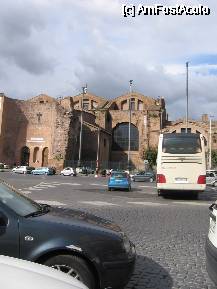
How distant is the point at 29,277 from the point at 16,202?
287 centimetres

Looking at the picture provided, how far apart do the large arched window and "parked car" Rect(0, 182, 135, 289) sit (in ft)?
290

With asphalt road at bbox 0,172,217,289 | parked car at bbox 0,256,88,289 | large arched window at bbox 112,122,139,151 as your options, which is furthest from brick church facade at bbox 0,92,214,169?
parked car at bbox 0,256,88,289

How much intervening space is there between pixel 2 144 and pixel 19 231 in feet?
260

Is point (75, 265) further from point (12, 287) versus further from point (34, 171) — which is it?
point (34, 171)

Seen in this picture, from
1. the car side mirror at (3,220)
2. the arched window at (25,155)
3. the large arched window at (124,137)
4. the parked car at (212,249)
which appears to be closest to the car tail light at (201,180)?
the parked car at (212,249)

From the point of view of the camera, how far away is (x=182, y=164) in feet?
74.2

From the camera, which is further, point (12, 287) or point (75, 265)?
point (75, 265)

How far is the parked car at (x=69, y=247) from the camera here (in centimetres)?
521

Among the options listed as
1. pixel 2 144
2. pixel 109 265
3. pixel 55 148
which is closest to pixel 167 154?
pixel 109 265

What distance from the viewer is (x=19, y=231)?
17.2 feet

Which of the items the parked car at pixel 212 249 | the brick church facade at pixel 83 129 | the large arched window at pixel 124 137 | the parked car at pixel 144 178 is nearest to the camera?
the parked car at pixel 212 249

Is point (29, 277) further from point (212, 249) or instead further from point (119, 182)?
A: point (119, 182)

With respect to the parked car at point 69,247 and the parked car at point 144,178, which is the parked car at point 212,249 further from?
the parked car at point 144,178

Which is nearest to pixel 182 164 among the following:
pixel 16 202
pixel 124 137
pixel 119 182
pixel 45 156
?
pixel 119 182
